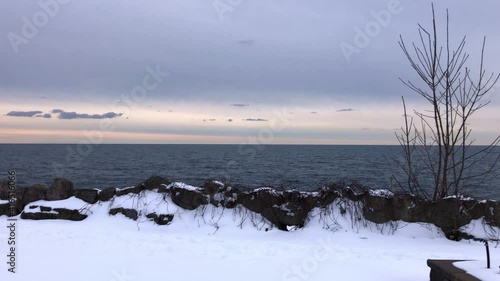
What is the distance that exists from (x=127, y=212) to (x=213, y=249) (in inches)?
128

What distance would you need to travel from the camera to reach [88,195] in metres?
10.5

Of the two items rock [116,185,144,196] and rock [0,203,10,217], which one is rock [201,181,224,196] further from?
rock [0,203,10,217]

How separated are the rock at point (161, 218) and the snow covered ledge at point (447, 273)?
20.0ft

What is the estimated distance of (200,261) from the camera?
6809 mm

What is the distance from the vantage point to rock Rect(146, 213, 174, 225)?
9.57m

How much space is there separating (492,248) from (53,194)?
10.2 metres

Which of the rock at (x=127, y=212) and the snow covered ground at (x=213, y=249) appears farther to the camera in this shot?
the rock at (x=127, y=212)

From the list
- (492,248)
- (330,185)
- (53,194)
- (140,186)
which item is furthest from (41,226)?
(492,248)

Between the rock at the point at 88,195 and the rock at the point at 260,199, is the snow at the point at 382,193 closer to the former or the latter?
the rock at the point at 260,199

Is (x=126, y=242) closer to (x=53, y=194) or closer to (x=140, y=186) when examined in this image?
(x=140, y=186)

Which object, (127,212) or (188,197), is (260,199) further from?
(127,212)

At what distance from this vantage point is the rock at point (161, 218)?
9.57m

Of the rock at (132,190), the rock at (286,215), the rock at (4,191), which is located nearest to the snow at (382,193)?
the rock at (286,215)

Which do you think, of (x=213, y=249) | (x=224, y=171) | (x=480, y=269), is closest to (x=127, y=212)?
(x=213, y=249)
